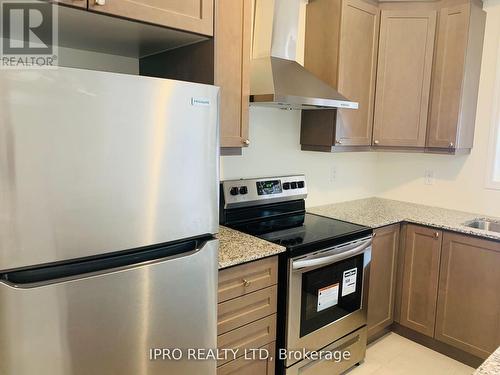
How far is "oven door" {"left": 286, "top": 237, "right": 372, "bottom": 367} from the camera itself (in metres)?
1.97

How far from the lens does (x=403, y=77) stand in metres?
2.90

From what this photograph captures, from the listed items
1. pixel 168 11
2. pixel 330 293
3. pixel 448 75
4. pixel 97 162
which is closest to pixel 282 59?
pixel 168 11

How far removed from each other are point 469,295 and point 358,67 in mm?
1747

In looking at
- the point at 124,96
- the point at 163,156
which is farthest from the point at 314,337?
the point at 124,96

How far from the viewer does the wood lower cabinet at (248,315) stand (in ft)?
5.69

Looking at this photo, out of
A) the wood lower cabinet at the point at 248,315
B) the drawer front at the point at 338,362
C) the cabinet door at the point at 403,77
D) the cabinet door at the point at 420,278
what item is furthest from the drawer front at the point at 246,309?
the cabinet door at the point at 403,77

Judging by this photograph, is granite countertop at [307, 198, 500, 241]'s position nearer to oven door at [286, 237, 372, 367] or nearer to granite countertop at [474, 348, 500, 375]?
oven door at [286, 237, 372, 367]

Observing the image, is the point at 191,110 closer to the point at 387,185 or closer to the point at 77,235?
the point at 77,235

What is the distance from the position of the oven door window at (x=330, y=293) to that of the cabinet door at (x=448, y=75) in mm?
1257

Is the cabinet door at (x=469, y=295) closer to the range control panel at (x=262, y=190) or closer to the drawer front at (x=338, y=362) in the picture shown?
the drawer front at (x=338, y=362)

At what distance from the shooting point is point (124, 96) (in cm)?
116

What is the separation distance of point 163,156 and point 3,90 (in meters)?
0.49

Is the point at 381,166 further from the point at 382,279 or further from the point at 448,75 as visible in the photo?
the point at 382,279

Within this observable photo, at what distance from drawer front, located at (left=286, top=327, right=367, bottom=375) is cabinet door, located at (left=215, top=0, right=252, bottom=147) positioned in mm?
1281
